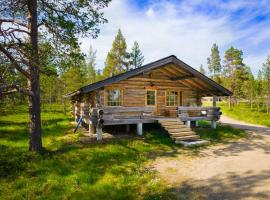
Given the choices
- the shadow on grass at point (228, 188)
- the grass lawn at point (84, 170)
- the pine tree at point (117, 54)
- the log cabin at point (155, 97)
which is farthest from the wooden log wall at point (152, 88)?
the pine tree at point (117, 54)

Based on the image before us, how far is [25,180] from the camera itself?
8.45 m

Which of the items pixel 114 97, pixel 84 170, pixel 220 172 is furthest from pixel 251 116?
pixel 84 170

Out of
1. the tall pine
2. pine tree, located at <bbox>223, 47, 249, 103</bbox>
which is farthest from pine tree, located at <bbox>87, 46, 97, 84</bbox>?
pine tree, located at <bbox>223, 47, 249, 103</bbox>

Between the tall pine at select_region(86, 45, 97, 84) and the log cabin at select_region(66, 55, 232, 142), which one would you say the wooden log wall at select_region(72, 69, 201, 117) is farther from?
the tall pine at select_region(86, 45, 97, 84)

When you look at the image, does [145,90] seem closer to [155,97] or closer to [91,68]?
[155,97]

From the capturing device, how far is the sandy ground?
7242mm

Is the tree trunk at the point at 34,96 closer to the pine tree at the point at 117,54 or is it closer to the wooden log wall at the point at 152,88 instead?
the wooden log wall at the point at 152,88

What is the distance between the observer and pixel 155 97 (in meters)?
19.7

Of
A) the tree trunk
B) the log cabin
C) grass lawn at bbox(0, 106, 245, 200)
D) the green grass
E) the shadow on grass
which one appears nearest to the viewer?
the shadow on grass

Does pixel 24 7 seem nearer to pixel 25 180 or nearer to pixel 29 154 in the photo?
pixel 29 154

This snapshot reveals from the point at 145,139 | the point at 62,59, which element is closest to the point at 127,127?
the point at 145,139

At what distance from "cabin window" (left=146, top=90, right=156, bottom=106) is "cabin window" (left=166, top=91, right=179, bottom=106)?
1.42m

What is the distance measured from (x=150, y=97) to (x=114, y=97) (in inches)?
130

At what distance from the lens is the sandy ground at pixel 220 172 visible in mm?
7242
